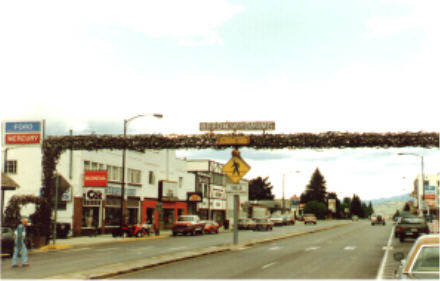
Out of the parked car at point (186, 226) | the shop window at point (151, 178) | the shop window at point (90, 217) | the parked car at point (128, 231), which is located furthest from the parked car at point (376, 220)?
the parked car at point (128, 231)

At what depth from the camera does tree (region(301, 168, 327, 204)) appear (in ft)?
588

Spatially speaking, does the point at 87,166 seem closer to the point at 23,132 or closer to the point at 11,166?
the point at 11,166

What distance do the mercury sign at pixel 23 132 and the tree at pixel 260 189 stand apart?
504 ft

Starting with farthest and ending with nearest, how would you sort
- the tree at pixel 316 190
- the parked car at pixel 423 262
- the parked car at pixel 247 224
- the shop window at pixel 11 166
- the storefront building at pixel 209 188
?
1. the tree at pixel 316 190
2. the storefront building at pixel 209 188
3. the parked car at pixel 247 224
4. the shop window at pixel 11 166
5. the parked car at pixel 423 262

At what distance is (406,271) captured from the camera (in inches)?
318

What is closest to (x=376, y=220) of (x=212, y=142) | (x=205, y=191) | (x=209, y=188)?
(x=209, y=188)

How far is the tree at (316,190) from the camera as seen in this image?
179250mm

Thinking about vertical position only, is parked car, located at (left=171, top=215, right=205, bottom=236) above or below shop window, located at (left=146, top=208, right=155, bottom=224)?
below

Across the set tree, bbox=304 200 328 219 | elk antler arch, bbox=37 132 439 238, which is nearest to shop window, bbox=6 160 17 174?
elk antler arch, bbox=37 132 439 238

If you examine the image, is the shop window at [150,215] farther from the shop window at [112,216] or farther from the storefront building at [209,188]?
the storefront building at [209,188]

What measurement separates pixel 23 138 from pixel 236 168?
11821 mm

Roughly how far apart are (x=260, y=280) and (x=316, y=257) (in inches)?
353

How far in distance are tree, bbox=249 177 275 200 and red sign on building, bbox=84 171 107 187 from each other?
143m

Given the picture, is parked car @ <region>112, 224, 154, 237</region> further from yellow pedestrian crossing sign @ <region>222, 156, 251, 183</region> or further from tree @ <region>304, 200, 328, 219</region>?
tree @ <region>304, 200, 328, 219</region>
